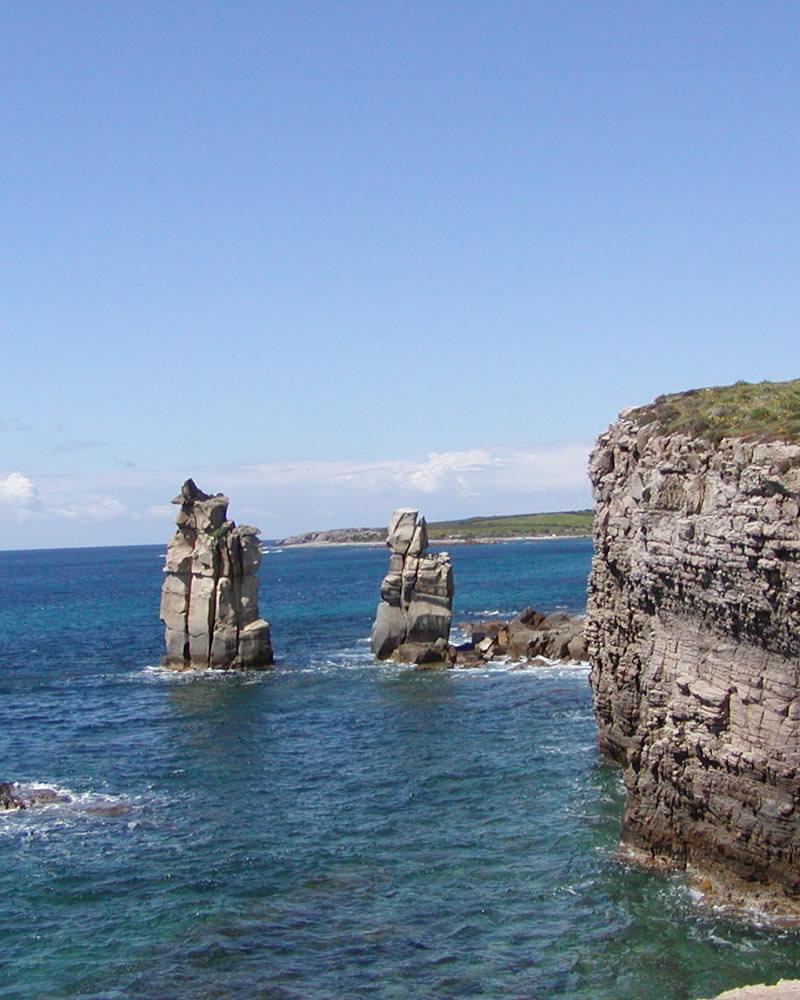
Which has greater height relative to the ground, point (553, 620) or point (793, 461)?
point (793, 461)

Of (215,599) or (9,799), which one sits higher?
(215,599)

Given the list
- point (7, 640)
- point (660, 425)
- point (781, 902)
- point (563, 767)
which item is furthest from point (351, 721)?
point (7, 640)

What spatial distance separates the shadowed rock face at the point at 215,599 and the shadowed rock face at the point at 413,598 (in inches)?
322

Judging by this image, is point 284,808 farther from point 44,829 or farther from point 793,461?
point 793,461

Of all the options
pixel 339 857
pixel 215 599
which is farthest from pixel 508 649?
pixel 339 857

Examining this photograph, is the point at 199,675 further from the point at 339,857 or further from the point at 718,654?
the point at 718,654

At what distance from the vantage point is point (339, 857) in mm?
34562

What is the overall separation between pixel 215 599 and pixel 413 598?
43.6 ft

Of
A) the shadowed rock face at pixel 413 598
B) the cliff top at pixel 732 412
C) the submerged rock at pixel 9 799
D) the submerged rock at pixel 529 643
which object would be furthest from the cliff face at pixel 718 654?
the shadowed rock face at pixel 413 598

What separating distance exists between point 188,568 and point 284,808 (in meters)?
36.1

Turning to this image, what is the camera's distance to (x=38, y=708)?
2482 inches

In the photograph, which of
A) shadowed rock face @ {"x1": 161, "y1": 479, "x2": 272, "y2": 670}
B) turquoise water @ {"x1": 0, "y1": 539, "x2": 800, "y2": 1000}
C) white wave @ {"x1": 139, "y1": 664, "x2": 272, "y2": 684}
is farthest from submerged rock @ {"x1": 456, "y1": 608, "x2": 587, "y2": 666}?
shadowed rock face @ {"x1": 161, "y1": 479, "x2": 272, "y2": 670}

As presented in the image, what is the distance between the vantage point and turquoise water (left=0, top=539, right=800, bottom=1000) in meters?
26.6

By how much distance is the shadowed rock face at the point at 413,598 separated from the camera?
250 ft
